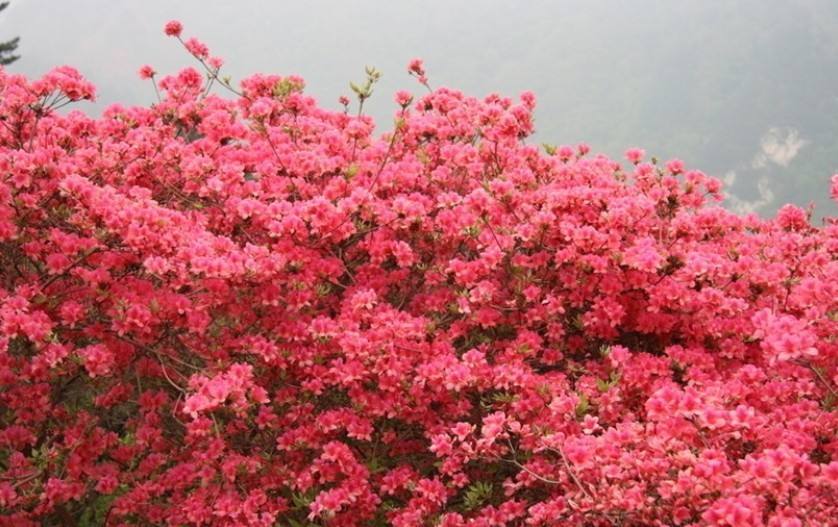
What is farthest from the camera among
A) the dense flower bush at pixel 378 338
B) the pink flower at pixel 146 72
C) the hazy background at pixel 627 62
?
the hazy background at pixel 627 62

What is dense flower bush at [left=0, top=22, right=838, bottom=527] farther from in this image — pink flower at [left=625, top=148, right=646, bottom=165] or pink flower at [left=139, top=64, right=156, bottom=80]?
pink flower at [left=139, top=64, right=156, bottom=80]

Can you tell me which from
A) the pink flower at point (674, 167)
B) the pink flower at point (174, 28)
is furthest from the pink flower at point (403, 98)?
the pink flower at point (174, 28)

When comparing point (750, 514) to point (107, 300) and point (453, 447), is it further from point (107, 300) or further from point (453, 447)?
point (107, 300)

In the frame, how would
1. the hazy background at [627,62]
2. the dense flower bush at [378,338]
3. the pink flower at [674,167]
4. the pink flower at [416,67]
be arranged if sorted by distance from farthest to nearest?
the hazy background at [627,62] < the pink flower at [416,67] < the pink flower at [674,167] < the dense flower bush at [378,338]

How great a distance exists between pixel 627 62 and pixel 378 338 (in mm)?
143763

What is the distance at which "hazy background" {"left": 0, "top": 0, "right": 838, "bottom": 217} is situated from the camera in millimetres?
112000

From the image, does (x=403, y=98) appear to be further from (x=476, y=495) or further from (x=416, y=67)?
(x=476, y=495)

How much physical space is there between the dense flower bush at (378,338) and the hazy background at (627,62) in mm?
92938

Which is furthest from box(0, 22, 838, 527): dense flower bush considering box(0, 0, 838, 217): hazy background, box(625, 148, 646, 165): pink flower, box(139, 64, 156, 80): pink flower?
box(0, 0, 838, 217): hazy background

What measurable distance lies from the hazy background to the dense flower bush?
3659 inches

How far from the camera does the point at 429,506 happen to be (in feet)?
14.9

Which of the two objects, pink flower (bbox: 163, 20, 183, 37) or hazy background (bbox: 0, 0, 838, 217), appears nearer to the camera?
pink flower (bbox: 163, 20, 183, 37)

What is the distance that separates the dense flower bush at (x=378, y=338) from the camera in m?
4.34

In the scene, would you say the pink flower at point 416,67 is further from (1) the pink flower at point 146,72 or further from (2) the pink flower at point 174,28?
(1) the pink flower at point 146,72
